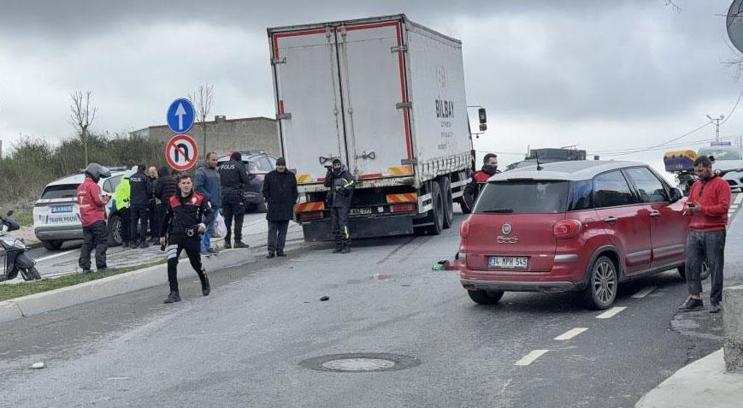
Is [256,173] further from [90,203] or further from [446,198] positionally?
[90,203]

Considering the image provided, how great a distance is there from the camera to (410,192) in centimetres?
1938

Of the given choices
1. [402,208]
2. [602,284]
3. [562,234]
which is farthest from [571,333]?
[402,208]

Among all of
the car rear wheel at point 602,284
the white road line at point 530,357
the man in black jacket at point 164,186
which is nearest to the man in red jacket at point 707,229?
the car rear wheel at point 602,284

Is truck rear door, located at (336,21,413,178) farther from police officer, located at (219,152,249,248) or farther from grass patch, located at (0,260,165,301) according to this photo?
grass patch, located at (0,260,165,301)

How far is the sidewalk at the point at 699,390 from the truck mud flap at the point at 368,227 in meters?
11.8

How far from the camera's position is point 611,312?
36.4 ft

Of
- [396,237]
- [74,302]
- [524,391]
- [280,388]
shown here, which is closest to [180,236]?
[74,302]

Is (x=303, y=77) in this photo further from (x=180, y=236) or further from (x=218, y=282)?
(x=180, y=236)

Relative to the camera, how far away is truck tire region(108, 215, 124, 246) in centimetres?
2286

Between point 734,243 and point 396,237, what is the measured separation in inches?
279

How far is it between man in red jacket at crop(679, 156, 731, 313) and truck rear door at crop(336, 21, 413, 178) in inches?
348

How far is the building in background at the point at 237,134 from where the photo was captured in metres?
65.2

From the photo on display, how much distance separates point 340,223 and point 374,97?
8.11 ft

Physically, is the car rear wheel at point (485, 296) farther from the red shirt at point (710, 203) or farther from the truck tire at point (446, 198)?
the truck tire at point (446, 198)
